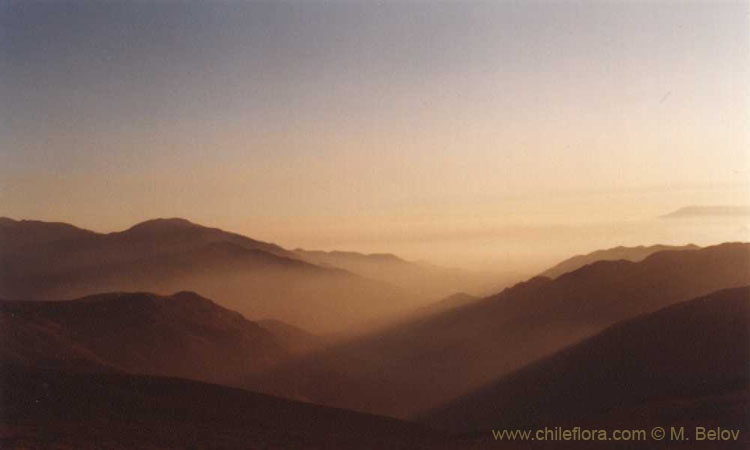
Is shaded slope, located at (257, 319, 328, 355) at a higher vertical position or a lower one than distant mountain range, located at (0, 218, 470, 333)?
lower

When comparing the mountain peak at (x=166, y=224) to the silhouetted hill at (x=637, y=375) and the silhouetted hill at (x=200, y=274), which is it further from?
the silhouetted hill at (x=637, y=375)

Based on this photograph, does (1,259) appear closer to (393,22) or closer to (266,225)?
(266,225)

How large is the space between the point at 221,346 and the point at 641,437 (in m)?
6.14

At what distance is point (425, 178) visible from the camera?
949 centimetres

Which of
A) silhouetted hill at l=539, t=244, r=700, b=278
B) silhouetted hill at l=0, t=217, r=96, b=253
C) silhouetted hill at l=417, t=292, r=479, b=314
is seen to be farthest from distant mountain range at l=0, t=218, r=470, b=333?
silhouetted hill at l=539, t=244, r=700, b=278

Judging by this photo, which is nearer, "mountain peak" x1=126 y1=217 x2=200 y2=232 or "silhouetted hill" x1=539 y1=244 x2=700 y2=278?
"silhouetted hill" x1=539 y1=244 x2=700 y2=278

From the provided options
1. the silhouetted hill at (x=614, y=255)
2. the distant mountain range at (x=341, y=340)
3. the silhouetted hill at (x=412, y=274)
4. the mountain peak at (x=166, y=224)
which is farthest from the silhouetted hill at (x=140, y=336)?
the silhouetted hill at (x=614, y=255)

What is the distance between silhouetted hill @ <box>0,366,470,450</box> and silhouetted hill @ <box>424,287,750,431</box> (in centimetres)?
116

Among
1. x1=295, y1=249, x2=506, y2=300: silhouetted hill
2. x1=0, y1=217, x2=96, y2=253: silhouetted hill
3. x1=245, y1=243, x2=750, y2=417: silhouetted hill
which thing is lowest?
x1=245, y1=243, x2=750, y2=417: silhouetted hill

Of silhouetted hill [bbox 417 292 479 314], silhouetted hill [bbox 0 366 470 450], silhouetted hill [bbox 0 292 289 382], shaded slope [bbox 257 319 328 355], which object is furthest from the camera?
silhouetted hill [bbox 417 292 479 314]

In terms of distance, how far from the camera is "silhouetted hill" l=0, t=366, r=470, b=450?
8.05 m

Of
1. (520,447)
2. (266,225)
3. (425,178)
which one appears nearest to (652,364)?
(520,447)

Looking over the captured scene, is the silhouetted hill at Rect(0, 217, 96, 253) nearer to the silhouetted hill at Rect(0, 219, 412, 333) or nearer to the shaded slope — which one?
the silhouetted hill at Rect(0, 219, 412, 333)

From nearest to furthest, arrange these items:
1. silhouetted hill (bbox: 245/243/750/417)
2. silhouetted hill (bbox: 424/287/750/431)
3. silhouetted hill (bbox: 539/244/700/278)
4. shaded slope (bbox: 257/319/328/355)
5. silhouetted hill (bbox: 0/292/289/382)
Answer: silhouetted hill (bbox: 424/287/750/431)
silhouetted hill (bbox: 539/244/700/278)
silhouetted hill (bbox: 245/243/750/417)
silhouetted hill (bbox: 0/292/289/382)
shaded slope (bbox: 257/319/328/355)
